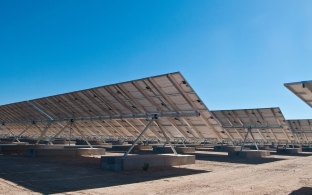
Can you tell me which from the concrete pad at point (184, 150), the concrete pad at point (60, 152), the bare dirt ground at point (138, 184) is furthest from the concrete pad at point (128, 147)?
the bare dirt ground at point (138, 184)

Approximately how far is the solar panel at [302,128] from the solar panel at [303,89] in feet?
91.3

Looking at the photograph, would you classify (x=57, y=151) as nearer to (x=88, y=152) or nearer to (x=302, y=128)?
(x=88, y=152)

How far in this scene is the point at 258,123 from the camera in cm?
2945

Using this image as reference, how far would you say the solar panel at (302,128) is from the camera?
37700 mm

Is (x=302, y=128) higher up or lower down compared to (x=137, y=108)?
lower down

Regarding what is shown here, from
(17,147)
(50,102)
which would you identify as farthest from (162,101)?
(17,147)

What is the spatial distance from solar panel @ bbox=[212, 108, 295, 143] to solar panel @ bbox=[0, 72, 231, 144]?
5.88 metres

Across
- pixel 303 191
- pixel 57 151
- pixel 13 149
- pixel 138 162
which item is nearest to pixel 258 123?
pixel 138 162

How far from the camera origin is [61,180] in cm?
1290

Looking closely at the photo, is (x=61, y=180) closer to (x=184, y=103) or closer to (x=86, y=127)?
(x=184, y=103)

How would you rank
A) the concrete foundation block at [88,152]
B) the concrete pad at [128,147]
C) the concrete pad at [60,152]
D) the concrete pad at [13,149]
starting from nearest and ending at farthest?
1. the concrete pad at [60,152]
2. the concrete foundation block at [88,152]
3. the concrete pad at [13,149]
4. the concrete pad at [128,147]

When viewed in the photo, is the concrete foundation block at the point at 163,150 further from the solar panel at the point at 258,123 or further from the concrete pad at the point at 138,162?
the concrete pad at the point at 138,162

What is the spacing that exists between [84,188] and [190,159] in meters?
11.3

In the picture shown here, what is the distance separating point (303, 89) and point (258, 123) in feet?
61.5
